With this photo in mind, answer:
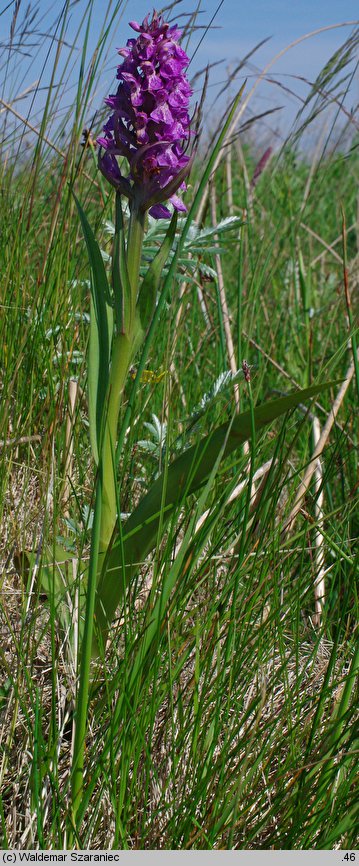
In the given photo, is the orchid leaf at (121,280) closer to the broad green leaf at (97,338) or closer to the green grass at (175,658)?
the broad green leaf at (97,338)

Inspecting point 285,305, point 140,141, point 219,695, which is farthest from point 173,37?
point 285,305

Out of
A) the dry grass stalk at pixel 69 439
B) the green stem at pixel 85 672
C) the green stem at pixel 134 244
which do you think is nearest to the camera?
the green stem at pixel 85 672

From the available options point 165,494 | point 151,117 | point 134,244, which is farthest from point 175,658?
point 151,117

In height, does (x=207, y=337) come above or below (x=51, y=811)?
above

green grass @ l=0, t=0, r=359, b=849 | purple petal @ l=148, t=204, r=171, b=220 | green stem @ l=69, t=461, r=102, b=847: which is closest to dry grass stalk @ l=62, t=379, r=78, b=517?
green grass @ l=0, t=0, r=359, b=849

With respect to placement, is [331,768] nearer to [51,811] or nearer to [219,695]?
[219,695]

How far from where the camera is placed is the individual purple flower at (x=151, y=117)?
989 millimetres

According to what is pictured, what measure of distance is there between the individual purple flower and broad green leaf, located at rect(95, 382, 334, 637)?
33cm

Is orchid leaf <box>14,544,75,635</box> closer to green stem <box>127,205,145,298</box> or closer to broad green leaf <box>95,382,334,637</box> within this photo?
broad green leaf <box>95,382,334,637</box>

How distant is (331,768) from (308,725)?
14 centimetres

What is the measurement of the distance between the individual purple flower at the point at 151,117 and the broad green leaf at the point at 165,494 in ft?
1.09

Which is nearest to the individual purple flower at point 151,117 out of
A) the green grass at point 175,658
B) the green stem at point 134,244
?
the green stem at point 134,244

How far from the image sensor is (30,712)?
1.02 meters
